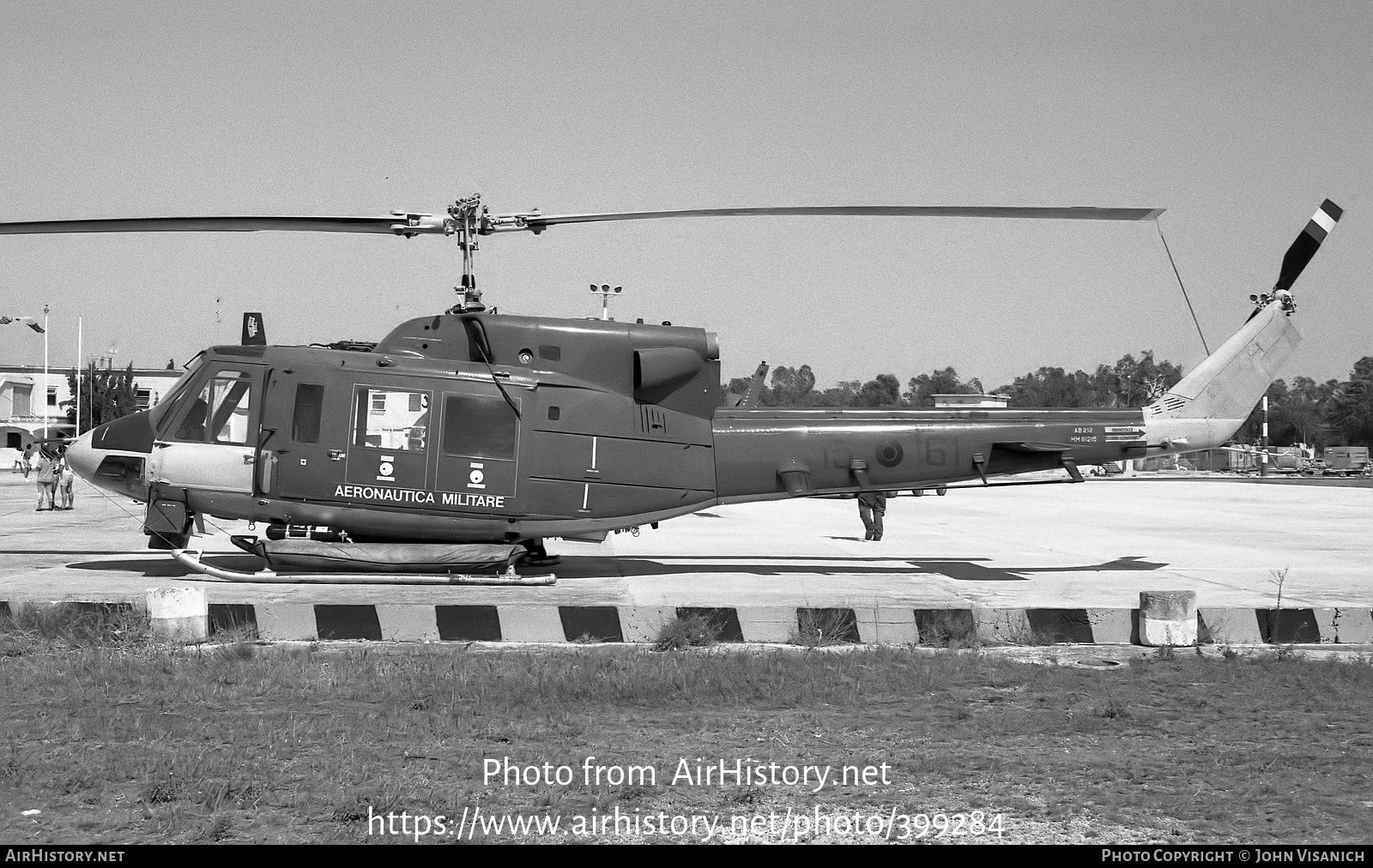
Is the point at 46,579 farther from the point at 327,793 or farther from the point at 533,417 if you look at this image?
the point at 327,793

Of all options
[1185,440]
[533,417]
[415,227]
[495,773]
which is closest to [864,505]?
[1185,440]

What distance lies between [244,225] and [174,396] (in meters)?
2.53

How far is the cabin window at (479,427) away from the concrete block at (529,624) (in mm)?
3984

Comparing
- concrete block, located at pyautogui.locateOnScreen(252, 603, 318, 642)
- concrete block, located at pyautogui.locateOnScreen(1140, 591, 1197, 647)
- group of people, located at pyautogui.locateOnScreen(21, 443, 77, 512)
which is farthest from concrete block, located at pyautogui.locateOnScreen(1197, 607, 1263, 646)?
group of people, located at pyautogui.locateOnScreen(21, 443, 77, 512)

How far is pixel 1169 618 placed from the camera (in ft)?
30.5

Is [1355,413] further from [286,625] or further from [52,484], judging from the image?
[286,625]

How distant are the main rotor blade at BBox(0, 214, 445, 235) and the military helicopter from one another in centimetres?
3

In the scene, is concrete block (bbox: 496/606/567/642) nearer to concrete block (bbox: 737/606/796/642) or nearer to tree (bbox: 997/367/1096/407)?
concrete block (bbox: 737/606/796/642)

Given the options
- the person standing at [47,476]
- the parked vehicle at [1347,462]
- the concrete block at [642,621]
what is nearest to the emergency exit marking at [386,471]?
the concrete block at [642,621]

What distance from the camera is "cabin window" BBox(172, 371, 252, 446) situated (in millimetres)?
12930

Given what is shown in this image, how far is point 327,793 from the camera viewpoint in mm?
5121

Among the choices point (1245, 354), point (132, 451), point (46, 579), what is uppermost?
point (1245, 354)
